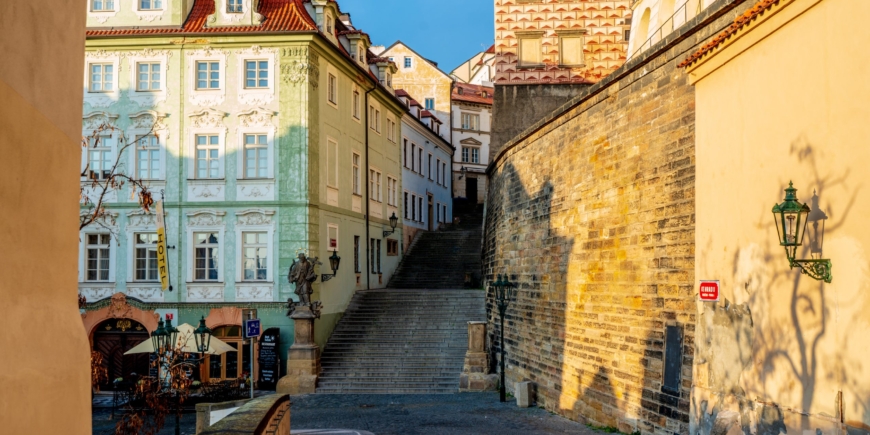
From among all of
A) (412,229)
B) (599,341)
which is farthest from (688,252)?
(412,229)

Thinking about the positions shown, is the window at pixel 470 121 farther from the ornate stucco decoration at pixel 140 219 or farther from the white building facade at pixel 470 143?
the ornate stucco decoration at pixel 140 219

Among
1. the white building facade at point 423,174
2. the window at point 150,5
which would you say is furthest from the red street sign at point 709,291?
the white building facade at point 423,174

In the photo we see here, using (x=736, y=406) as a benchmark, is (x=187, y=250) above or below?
above

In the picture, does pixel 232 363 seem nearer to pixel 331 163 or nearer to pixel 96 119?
pixel 331 163

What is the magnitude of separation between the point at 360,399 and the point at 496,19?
1662 centimetres

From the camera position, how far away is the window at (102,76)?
1066 inches

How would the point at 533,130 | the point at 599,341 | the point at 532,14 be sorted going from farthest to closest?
the point at 532,14
the point at 533,130
the point at 599,341

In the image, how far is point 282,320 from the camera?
2548 centimetres

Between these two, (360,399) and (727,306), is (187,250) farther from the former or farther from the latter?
(727,306)

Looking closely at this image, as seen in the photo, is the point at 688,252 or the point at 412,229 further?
the point at 412,229

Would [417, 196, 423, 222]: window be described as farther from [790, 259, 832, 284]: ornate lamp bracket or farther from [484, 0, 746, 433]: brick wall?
[790, 259, 832, 284]: ornate lamp bracket

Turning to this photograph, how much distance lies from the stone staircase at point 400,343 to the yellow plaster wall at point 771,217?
14018 mm

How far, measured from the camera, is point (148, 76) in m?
26.9

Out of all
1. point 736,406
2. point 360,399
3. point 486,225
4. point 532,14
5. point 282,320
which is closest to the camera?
point 736,406
